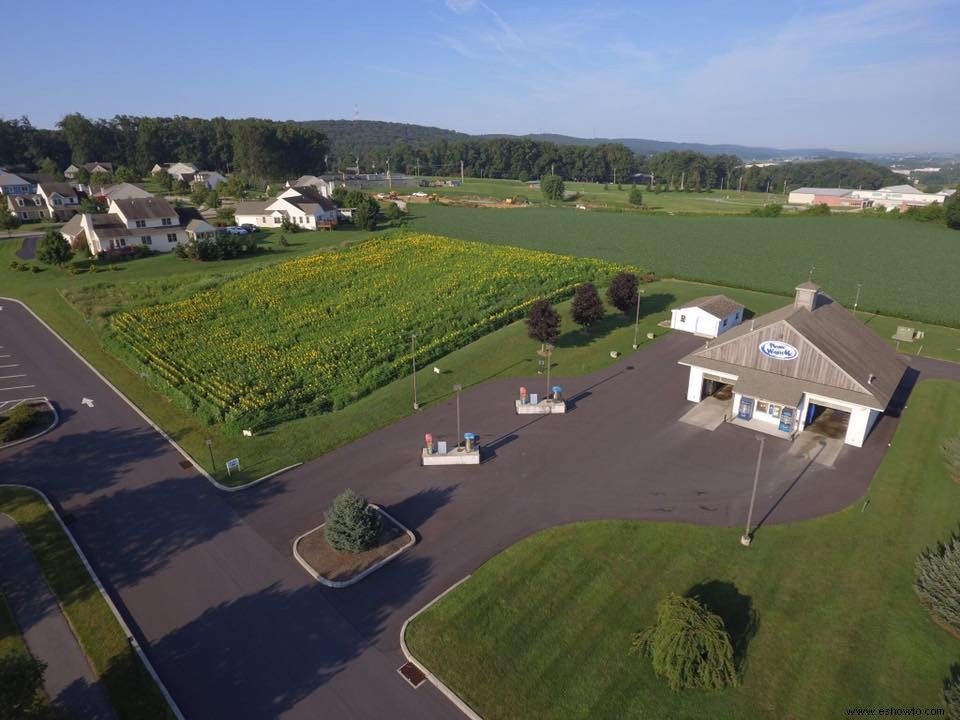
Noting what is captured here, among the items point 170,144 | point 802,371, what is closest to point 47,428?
point 802,371

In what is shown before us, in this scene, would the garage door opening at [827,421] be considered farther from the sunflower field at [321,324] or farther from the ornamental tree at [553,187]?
the ornamental tree at [553,187]

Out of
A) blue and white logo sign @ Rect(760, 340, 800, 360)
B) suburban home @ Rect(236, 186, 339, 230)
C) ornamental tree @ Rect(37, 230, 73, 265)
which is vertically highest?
suburban home @ Rect(236, 186, 339, 230)

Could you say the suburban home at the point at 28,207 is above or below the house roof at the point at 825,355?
above

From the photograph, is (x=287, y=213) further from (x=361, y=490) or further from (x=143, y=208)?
(x=361, y=490)

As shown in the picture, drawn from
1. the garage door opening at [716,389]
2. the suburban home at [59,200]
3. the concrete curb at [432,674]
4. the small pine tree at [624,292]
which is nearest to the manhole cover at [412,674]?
the concrete curb at [432,674]

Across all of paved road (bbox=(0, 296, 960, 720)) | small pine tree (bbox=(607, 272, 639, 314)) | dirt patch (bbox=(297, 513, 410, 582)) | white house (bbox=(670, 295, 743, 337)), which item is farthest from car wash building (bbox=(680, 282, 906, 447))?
dirt patch (bbox=(297, 513, 410, 582))

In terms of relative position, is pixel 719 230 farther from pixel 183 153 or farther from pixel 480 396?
pixel 183 153

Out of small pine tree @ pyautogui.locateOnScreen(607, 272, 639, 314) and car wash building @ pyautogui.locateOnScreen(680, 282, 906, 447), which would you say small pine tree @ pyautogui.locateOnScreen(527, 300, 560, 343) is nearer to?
small pine tree @ pyautogui.locateOnScreen(607, 272, 639, 314)
